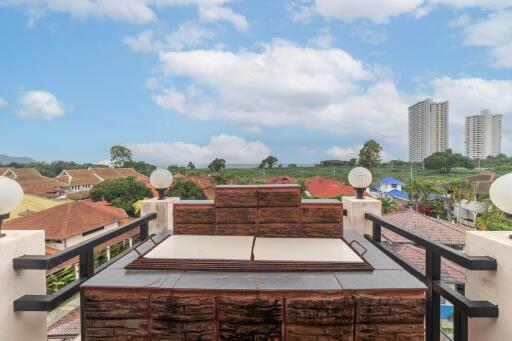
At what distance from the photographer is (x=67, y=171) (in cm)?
4306

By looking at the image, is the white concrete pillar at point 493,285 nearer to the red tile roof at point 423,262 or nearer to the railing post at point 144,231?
the railing post at point 144,231

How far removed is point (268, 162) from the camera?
4800 cm

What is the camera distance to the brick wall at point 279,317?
1.23 metres

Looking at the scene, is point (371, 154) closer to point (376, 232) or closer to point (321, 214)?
point (376, 232)

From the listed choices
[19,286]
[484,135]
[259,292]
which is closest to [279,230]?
[259,292]

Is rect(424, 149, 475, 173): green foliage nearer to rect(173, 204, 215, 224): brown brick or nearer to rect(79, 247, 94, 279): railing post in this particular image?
rect(173, 204, 215, 224): brown brick

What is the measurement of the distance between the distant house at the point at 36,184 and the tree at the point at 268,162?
27484 mm

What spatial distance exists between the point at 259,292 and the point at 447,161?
57.6m

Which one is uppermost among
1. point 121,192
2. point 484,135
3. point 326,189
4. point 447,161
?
point 484,135

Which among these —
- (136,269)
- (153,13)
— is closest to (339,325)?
(136,269)

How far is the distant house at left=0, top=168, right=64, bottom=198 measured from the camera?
33500mm

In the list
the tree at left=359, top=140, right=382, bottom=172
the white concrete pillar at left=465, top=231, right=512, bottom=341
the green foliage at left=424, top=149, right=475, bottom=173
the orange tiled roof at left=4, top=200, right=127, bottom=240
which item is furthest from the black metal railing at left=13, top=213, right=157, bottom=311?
the green foliage at left=424, top=149, right=475, bottom=173

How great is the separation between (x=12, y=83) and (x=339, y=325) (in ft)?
137

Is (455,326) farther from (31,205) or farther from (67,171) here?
(67,171)
